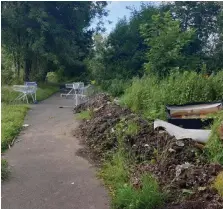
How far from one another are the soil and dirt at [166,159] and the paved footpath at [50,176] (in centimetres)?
43

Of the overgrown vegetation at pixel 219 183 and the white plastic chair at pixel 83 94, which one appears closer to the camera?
the overgrown vegetation at pixel 219 183

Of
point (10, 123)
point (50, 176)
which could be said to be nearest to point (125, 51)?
point (10, 123)

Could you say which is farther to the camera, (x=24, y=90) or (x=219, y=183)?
(x=24, y=90)

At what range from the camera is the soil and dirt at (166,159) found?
299 cm

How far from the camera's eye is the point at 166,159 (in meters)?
3.83

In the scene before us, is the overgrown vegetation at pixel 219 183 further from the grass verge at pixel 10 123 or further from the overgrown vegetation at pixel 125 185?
the grass verge at pixel 10 123

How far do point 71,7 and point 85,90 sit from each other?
6733 millimetres

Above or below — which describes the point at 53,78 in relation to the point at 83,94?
above

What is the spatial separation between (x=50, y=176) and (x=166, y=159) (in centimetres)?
154

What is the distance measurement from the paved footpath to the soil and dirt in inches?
16.8

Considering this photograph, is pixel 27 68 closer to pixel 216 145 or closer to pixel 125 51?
pixel 125 51

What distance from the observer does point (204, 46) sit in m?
18.3

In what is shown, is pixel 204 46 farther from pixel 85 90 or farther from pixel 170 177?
pixel 170 177

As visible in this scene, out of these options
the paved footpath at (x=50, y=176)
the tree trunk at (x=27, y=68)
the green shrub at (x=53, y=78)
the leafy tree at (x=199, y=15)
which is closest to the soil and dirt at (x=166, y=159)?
the paved footpath at (x=50, y=176)
